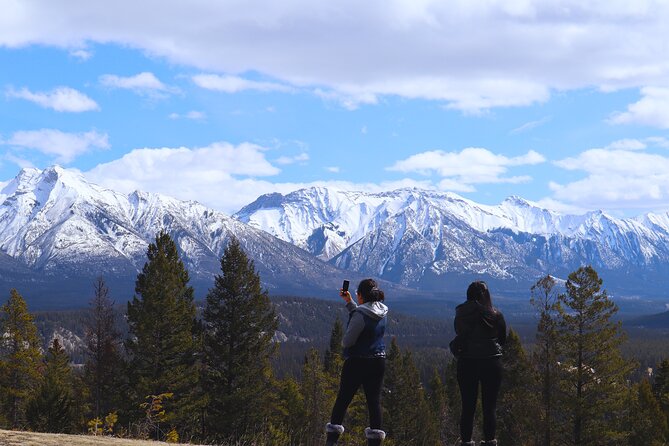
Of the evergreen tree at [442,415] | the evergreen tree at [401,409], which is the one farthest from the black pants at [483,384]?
the evergreen tree at [442,415]

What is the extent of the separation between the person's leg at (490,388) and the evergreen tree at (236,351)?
63.1 feet

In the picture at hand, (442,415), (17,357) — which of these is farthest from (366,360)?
(442,415)

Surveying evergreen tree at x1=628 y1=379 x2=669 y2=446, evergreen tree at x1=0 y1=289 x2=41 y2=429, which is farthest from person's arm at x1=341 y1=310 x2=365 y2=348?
evergreen tree at x1=0 y1=289 x2=41 y2=429

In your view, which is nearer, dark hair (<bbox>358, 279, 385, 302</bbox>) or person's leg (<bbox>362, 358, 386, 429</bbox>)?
person's leg (<bbox>362, 358, 386, 429</bbox>)

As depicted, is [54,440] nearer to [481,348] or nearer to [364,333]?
[364,333]

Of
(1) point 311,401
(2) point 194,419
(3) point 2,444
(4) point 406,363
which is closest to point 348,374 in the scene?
(3) point 2,444

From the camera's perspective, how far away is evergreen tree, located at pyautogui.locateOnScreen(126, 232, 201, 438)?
91.8 ft

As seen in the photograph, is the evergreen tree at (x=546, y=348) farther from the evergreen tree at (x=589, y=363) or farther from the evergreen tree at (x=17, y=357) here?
the evergreen tree at (x=17, y=357)

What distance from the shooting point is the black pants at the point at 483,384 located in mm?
11148

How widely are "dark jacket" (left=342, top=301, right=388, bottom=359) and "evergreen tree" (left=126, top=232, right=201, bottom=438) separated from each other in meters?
18.7

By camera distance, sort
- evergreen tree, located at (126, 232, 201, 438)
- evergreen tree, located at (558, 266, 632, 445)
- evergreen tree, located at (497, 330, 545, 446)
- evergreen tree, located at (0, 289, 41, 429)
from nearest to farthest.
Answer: evergreen tree, located at (558, 266, 632, 445) < evergreen tree, located at (497, 330, 545, 446) < evergreen tree, located at (126, 232, 201, 438) < evergreen tree, located at (0, 289, 41, 429)

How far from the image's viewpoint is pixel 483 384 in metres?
11.3

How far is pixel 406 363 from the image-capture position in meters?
52.1

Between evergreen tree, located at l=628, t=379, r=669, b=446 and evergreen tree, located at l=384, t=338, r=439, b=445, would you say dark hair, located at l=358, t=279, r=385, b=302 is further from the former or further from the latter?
evergreen tree, located at l=384, t=338, r=439, b=445
